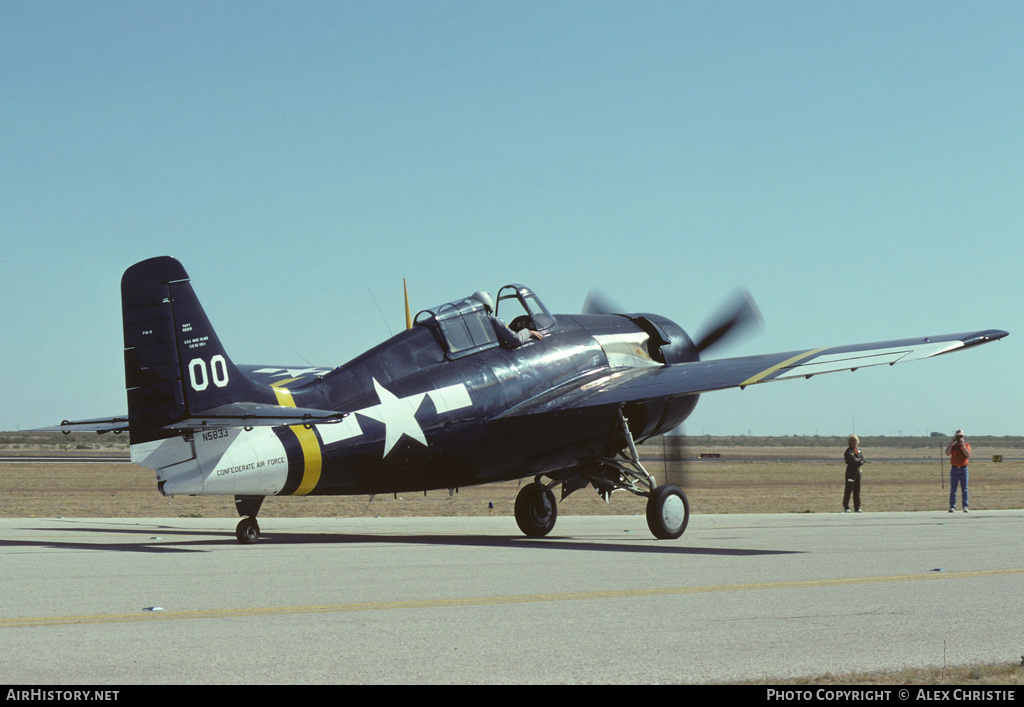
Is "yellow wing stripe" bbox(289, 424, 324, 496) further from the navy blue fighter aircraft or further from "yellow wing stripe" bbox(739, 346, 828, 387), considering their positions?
"yellow wing stripe" bbox(739, 346, 828, 387)

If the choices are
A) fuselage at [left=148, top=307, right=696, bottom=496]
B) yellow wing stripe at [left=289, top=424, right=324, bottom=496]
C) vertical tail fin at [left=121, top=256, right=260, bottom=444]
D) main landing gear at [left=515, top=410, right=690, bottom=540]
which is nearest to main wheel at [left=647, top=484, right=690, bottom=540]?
main landing gear at [left=515, top=410, right=690, bottom=540]

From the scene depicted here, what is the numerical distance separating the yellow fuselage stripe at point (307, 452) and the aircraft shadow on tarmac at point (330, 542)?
127cm

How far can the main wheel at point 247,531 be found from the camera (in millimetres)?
15750

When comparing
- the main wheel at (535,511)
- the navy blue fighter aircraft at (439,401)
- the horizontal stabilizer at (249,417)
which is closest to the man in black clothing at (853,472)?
→ the navy blue fighter aircraft at (439,401)

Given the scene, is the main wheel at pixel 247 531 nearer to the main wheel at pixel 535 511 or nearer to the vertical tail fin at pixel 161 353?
the vertical tail fin at pixel 161 353

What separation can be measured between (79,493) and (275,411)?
2720cm

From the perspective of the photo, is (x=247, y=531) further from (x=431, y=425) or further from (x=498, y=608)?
(x=498, y=608)

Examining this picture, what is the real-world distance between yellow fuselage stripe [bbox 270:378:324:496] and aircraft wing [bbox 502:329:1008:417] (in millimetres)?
3238

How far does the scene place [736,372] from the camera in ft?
54.3

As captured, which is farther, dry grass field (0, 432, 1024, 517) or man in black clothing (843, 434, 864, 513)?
man in black clothing (843, 434, 864, 513)

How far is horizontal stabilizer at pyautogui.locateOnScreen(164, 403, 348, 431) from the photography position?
13.4 meters

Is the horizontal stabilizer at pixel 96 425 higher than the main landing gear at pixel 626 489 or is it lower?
higher

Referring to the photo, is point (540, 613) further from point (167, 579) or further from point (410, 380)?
point (410, 380)

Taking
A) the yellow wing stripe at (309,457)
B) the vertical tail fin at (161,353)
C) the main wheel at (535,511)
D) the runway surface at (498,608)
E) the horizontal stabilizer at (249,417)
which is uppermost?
the vertical tail fin at (161,353)
